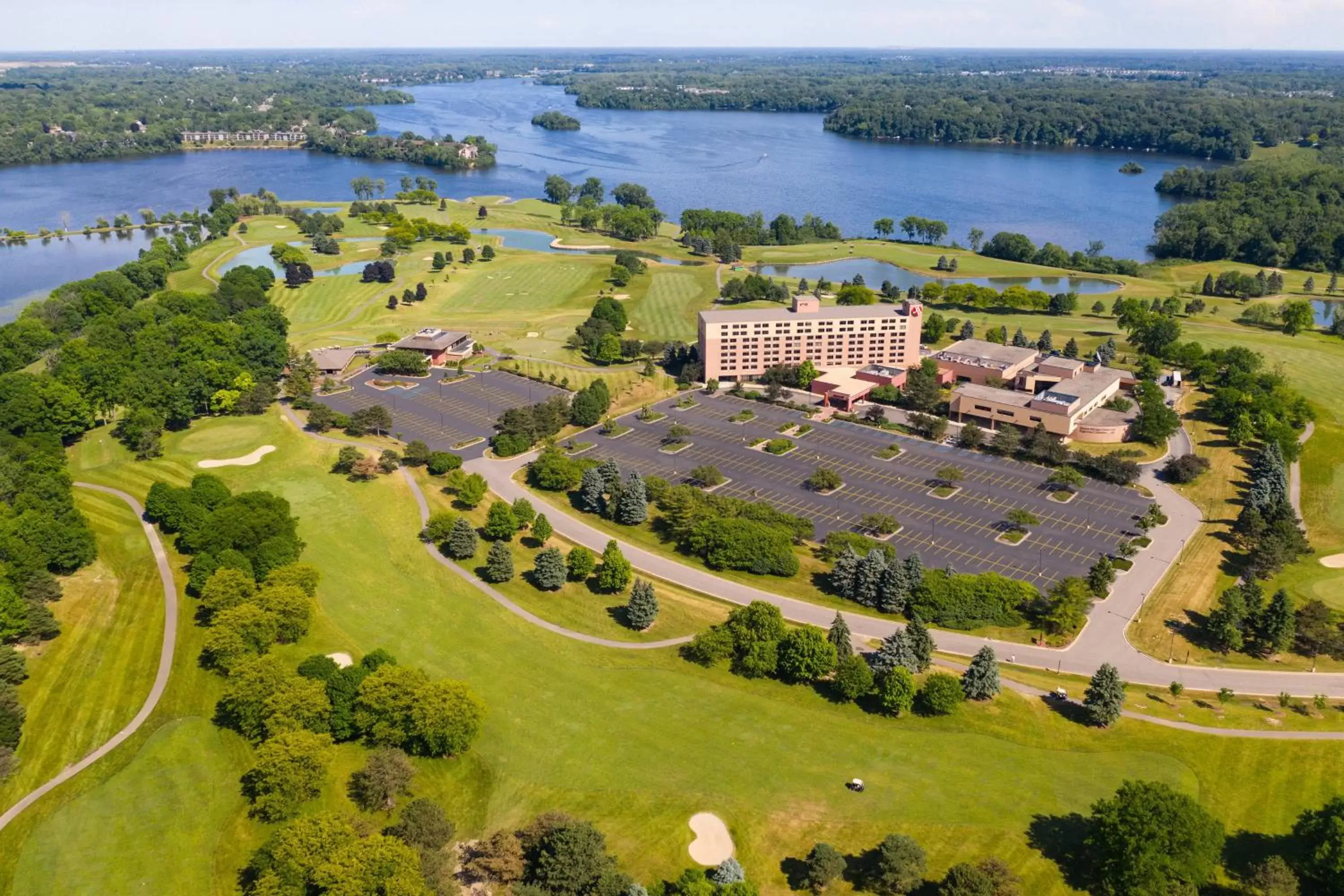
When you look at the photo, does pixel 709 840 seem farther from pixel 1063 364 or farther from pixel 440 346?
pixel 440 346

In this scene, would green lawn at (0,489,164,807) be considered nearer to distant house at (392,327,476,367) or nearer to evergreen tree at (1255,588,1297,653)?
distant house at (392,327,476,367)

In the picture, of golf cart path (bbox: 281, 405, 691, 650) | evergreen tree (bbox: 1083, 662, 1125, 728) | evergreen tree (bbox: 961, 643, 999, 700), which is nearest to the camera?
evergreen tree (bbox: 1083, 662, 1125, 728)

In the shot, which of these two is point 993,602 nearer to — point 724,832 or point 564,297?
point 724,832

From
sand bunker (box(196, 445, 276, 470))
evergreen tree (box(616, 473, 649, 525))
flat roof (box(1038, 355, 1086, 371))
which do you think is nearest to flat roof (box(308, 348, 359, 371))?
sand bunker (box(196, 445, 276, 470))

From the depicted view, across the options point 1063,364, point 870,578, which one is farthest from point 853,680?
point 1063,364

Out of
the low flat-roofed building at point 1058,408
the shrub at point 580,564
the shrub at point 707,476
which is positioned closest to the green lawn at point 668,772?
the shrub at point 580,564

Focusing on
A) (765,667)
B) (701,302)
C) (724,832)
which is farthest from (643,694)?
(701,302)
